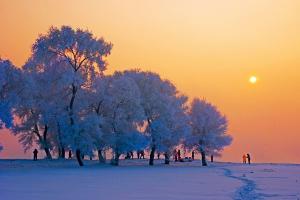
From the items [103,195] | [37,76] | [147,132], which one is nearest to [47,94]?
[37,76]

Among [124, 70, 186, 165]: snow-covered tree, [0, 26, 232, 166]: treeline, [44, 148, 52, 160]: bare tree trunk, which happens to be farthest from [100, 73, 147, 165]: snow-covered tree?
[44, 148, 52, 160]: bare tree trunk

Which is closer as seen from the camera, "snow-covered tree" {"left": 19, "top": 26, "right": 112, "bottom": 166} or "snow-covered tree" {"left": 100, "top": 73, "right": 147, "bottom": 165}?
"snow-covered tree" {"left": 19, "top": 26, "right": 112, "bottom": 166}

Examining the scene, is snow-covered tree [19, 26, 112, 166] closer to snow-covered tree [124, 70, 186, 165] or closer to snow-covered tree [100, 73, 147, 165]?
snow-covered tree [100, 73, 147, 165]

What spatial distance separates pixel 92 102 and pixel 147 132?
10.2 m

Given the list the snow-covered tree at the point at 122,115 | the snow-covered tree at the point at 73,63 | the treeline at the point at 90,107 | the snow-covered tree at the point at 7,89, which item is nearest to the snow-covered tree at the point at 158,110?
the treeline at the point at 90,107

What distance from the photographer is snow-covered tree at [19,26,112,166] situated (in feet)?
204

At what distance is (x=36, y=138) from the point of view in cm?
7750

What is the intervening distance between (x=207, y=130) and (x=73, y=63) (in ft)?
94.1

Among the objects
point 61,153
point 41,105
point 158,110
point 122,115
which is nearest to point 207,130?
point 158,110

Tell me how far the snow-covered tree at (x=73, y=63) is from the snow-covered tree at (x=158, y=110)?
11.6 metres

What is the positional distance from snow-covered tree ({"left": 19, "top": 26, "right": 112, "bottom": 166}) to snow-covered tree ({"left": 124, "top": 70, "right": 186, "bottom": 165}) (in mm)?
11624

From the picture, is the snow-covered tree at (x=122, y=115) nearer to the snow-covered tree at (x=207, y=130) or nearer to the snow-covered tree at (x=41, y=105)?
the snow-covered tree at (x=41, y=105)

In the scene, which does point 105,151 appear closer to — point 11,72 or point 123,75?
point 123,75

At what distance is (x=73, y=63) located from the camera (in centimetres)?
6278
